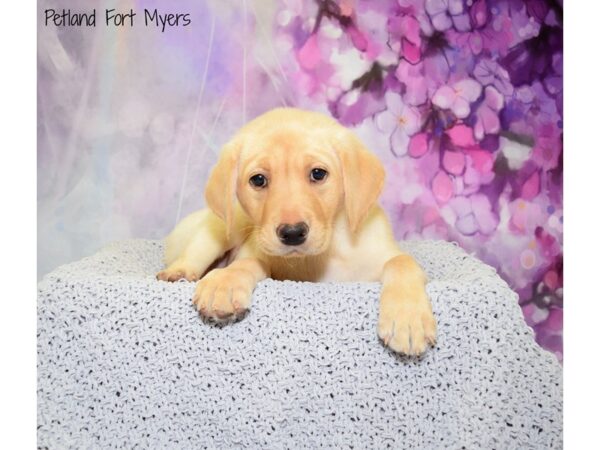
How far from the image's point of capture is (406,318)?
229 cm

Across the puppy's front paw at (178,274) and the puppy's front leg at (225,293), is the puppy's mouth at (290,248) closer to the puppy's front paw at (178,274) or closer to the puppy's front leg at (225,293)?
the puppy's front leg at (225,293)

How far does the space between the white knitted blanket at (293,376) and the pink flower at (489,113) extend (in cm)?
115

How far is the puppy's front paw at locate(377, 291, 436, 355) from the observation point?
2266mm

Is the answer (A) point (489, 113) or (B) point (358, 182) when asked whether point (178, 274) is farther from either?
(A) point (489, 113)

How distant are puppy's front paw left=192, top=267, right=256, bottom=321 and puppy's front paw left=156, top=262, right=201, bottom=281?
518mm

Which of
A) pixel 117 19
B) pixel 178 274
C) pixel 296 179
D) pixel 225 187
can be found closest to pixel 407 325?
pixel 296 179

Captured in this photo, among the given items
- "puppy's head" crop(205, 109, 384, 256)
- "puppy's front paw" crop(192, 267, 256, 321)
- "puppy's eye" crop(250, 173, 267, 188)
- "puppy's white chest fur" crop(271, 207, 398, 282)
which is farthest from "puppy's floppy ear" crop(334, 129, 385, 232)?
"puppy's front paw" crop(192, 267, 256, 321)

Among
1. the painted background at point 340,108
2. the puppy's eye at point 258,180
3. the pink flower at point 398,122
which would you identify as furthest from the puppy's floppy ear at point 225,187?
the pink flower at point 398,122

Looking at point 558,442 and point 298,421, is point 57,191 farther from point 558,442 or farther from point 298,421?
point 558,442

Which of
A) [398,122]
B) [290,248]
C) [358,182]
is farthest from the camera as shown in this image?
[398,122]

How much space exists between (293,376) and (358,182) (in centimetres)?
82

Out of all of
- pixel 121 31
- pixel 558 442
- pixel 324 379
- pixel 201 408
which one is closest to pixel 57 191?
pixel 121 31

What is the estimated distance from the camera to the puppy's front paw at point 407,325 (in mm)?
2266

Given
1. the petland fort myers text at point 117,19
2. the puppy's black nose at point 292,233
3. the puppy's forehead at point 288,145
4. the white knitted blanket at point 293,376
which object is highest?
the petland fort myers text at point 117,19
